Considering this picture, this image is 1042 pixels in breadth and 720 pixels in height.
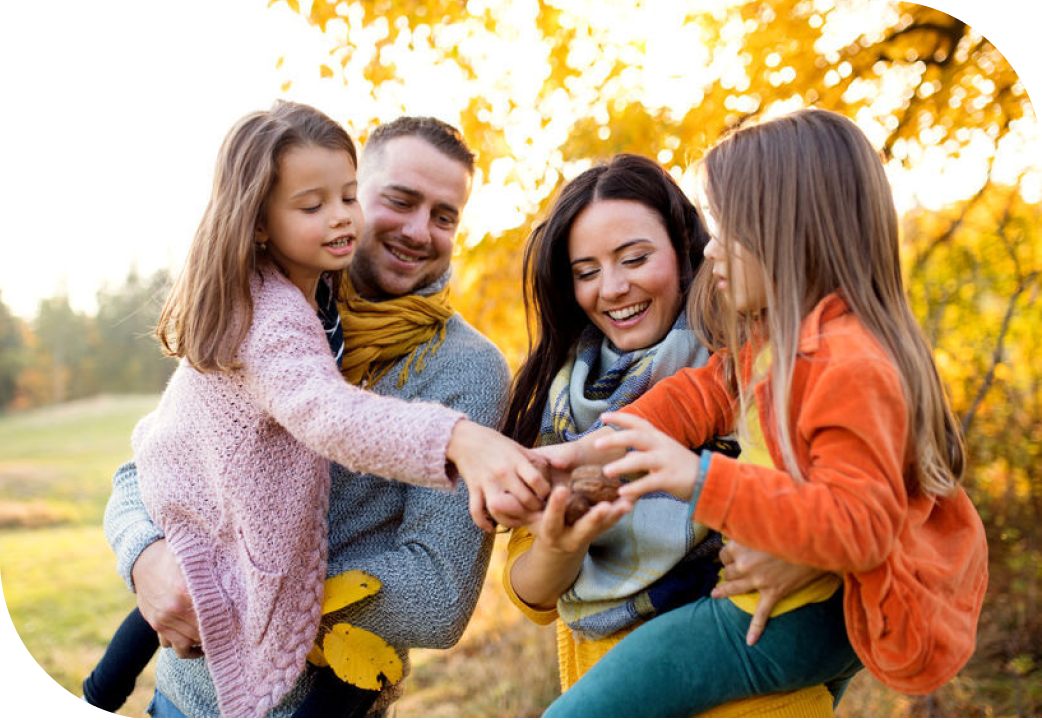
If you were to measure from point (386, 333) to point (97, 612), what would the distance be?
6.75 meters

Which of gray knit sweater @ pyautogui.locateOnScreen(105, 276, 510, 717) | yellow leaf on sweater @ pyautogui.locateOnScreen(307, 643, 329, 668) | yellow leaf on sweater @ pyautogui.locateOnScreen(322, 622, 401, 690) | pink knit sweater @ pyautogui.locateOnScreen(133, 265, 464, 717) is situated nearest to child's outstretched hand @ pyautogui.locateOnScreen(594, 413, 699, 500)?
pink knit sweater @ pyautogui.locateOnScreen(133, 265, 464, 717)

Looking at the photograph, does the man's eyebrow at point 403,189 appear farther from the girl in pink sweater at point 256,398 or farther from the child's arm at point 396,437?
the child's arm at point 396,437

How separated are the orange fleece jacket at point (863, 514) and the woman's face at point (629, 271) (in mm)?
493

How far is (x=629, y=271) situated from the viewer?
2096mm

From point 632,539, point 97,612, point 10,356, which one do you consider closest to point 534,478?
point 632,539

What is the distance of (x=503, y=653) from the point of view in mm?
5223

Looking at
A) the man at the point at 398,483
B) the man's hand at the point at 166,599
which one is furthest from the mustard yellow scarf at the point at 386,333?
the man's hand at the point at 166,599

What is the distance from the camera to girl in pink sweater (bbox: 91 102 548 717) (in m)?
1.91

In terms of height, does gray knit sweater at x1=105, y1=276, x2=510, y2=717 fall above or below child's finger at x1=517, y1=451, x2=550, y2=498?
below

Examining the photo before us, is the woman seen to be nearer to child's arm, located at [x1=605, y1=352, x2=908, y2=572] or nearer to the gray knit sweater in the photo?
the gray knit sweater

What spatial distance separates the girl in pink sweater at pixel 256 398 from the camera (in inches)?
75.2

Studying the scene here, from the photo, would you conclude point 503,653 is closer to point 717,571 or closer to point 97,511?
point 717,571

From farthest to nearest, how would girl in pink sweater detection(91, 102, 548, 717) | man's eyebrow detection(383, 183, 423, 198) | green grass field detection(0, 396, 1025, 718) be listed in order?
green grass field detection(0, 396, 1025, 718), man's eyebrow detection(383, 183, 423, 198), girl in pink sweater detection(91, 102, 548, 717)

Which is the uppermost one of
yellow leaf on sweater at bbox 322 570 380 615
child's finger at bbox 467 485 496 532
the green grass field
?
child's finger at bbox 467 485 496 532
